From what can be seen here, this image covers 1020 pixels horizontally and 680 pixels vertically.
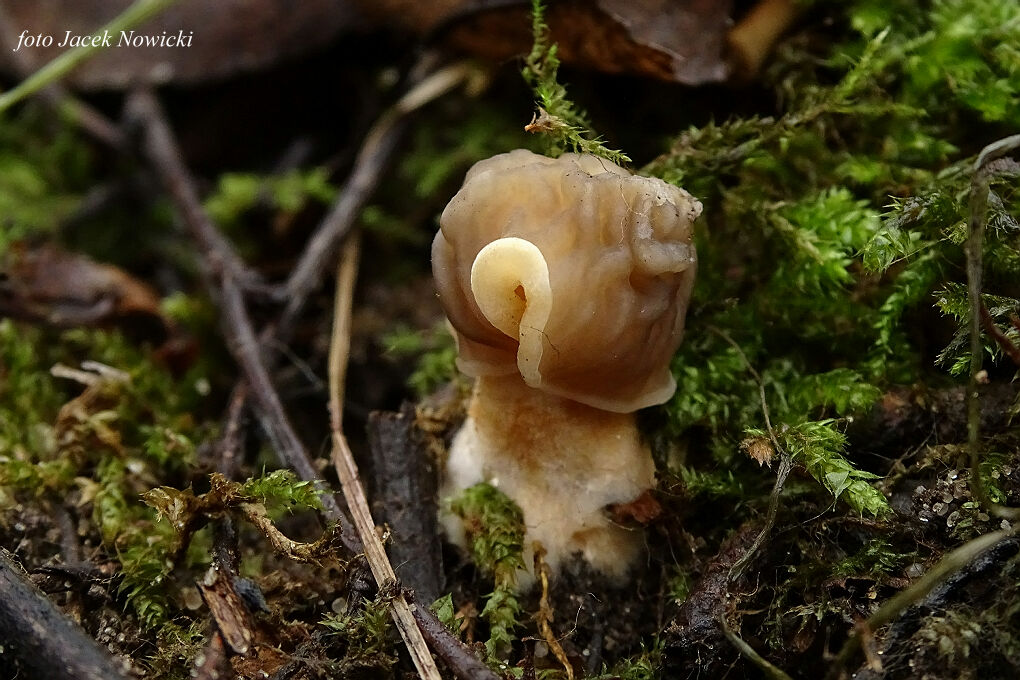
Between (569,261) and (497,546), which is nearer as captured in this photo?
(569,261)

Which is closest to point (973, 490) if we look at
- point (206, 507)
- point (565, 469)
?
point (565, 469)

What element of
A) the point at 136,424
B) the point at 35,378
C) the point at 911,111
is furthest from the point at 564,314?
the point at 35,378

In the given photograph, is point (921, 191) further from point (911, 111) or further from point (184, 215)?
point (184, 215)

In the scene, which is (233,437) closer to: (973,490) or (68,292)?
(68,292)

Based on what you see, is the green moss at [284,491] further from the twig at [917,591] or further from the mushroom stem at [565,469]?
the twig at [917,591]

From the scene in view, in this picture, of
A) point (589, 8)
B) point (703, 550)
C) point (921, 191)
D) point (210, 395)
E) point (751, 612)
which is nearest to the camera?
point (751, 612)

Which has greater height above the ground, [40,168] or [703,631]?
[40,168]

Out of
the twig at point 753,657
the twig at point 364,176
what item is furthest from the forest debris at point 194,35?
the twig at point 753,657

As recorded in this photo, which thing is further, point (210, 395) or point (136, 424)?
point (210, 395)
